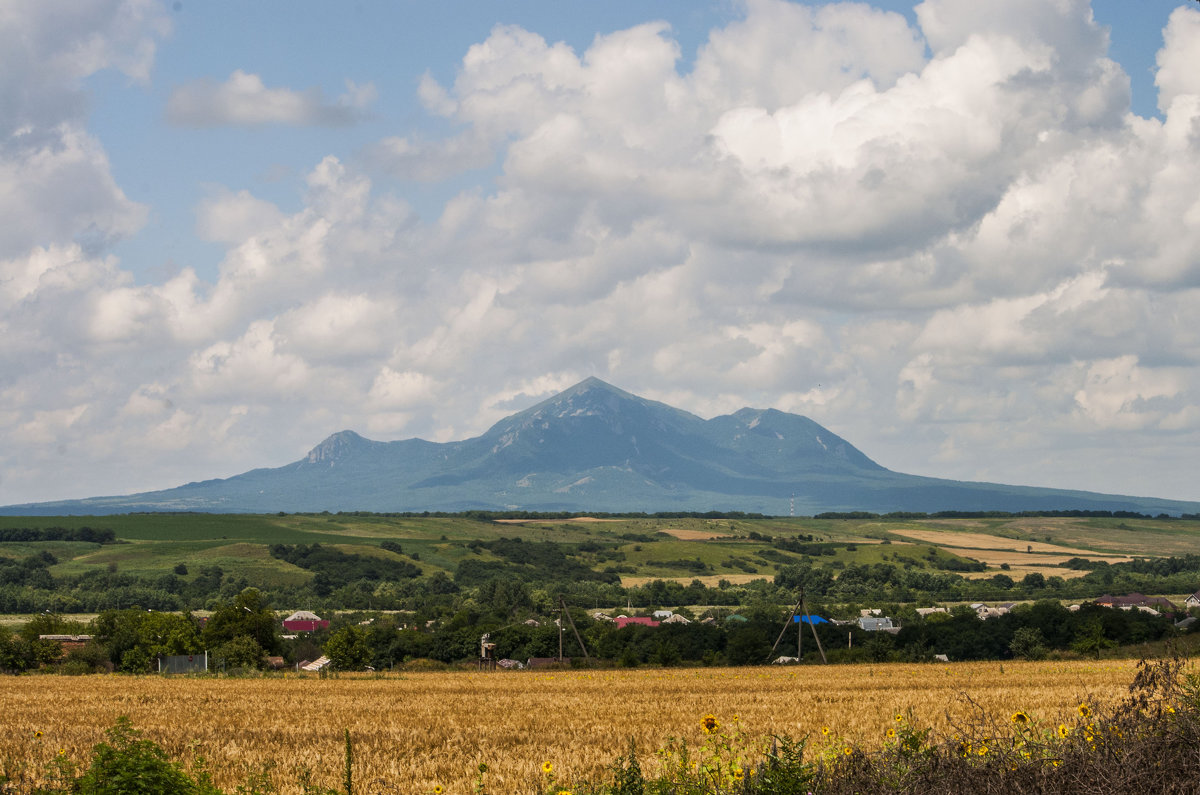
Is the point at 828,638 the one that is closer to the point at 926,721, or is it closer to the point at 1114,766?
the point at 926,721

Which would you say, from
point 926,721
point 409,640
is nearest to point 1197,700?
point 926,721

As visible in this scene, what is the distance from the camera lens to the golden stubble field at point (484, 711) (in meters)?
23.3

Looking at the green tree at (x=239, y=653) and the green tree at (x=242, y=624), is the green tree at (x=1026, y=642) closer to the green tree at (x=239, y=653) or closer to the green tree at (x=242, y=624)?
the green tree at (x=239, y=653)

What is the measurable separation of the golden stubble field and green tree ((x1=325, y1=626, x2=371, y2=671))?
55.1 ft

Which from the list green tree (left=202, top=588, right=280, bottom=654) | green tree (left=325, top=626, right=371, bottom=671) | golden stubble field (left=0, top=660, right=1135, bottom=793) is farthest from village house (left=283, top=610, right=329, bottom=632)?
golden stubble field (left=0, top=660, right=1135, bottom=793)

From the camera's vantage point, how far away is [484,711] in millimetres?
36938

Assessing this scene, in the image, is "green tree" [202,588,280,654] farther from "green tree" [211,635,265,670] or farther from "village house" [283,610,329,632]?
"village house" [283,610,329,632]

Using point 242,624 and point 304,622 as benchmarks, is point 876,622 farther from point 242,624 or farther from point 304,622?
point 242,624

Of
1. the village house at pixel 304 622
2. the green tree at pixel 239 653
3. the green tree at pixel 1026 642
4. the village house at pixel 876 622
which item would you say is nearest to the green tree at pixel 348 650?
the green tree at pixel 239 653

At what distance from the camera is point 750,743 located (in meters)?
23.9

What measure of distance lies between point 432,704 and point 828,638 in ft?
151

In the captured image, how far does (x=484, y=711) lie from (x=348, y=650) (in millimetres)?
44387

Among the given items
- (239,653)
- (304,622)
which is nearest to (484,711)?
(239,653)

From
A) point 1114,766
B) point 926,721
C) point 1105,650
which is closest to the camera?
point 1114,766
